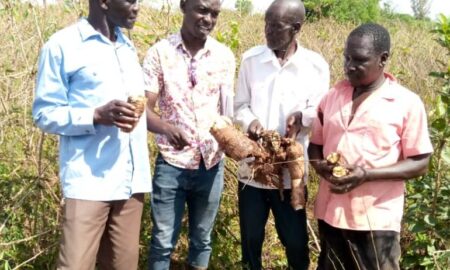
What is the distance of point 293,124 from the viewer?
7.49 feet

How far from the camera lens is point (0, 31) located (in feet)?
11.4

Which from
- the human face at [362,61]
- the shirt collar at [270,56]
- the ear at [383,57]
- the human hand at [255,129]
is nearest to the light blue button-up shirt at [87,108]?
the human hand at [255,129]

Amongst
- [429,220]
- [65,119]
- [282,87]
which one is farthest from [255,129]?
[429,220]

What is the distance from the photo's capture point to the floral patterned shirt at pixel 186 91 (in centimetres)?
234

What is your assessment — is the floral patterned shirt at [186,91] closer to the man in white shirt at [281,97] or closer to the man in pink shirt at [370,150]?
the man in white shirt at [281,97]

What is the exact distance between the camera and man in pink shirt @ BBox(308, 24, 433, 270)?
76.5 inches

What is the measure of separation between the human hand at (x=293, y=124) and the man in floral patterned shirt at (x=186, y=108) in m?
0.32

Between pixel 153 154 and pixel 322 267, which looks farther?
pixel 153 154

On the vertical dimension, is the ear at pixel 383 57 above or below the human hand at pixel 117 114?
above

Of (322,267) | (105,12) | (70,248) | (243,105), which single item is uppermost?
(105,12)

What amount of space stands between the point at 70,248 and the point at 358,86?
129 centimetres

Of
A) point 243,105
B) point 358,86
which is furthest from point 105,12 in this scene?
point 358,86

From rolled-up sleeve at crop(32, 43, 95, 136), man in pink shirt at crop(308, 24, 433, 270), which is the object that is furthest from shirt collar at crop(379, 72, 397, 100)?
rolled-up sleeve at crop(32, 43, 95, 136)

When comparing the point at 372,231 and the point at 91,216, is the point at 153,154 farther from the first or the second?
the point at 372,231
